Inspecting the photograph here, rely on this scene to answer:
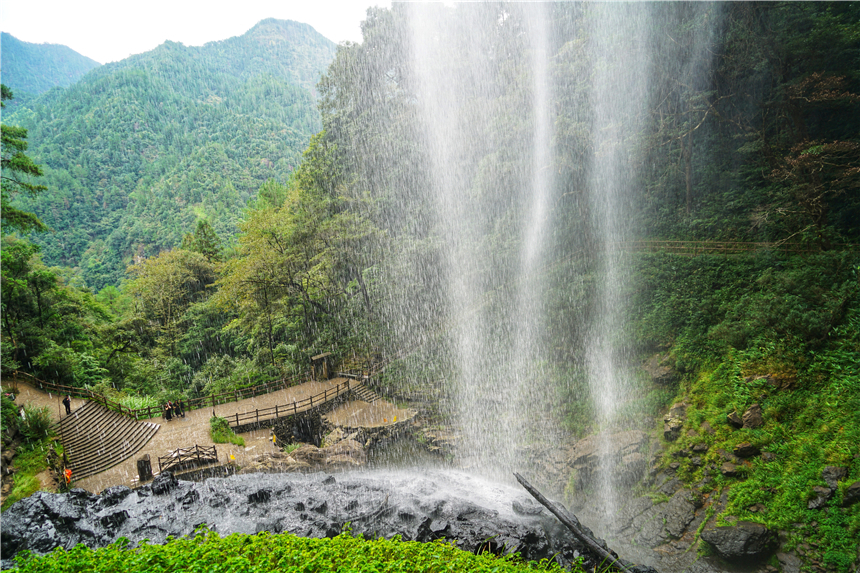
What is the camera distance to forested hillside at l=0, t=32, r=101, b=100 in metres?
87.2

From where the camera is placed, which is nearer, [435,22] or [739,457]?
[739,457]

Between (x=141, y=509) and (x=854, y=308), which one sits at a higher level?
(x=854, y=308)

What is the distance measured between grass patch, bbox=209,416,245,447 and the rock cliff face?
8.31 feet

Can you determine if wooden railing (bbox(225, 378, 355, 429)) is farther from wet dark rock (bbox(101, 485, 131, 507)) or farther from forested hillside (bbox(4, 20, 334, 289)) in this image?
forested hillside (bbox(4, 20, 334, 289))

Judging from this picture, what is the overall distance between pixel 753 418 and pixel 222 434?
52.8 ft

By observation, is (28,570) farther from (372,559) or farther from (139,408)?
(139,408)

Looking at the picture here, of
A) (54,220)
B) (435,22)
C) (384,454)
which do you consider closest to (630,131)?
(435,22)

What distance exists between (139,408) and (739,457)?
2071 cm

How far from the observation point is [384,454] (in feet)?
48.8

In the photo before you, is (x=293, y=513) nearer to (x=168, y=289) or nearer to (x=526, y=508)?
(x=526, y=508)

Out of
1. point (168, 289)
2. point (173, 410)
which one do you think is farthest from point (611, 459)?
point (168, 289)

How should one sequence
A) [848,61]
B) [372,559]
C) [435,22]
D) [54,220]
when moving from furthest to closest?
[54,220] < [435,22] < [848,61] < [372,559]

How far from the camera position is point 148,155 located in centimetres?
5847

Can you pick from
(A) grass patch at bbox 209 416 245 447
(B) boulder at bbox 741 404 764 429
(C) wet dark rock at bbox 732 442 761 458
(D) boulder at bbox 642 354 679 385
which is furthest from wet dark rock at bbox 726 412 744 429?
(A) grass patch at bbox 209 416 245 447
